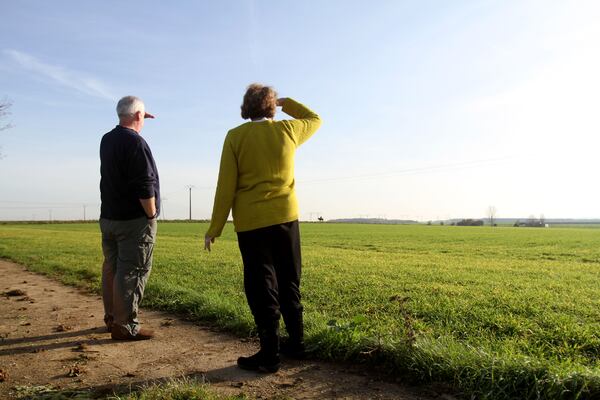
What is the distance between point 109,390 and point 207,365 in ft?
2.57

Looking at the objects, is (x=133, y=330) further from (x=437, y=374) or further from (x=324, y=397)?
(x=437, y=374)

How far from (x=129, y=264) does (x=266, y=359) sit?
183cm

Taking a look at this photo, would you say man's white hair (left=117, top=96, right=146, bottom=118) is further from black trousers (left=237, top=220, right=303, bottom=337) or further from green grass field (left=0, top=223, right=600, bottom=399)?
green grass field (left=0, top=223, right=600, bottom=399)

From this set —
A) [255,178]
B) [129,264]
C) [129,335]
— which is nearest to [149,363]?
[129,335]

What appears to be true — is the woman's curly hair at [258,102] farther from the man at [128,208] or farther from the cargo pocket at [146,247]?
the cargo pocket at [146,247]

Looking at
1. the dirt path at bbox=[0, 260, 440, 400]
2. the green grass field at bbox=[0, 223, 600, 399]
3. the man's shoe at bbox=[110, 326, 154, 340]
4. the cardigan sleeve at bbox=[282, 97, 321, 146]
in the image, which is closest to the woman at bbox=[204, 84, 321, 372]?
the cardigan sleeve at bbox=[282, 97, 321, 146]

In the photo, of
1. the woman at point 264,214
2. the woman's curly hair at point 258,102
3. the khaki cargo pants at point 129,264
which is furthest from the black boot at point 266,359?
the woman's curly hair at point 258,102

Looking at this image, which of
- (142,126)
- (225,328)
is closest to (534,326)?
(225,328)

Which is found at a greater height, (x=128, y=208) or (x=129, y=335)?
(x=128, y=208)

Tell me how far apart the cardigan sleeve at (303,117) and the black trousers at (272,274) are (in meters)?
0.81

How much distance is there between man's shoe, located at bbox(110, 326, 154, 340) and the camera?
422cm

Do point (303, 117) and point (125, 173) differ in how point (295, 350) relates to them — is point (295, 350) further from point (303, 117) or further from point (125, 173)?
point (125, 173)

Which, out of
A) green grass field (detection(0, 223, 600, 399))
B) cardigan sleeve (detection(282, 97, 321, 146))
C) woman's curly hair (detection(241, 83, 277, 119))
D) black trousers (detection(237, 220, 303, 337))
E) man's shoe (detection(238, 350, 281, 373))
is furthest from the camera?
cardigan sleeve (detection(282, 97, 321, 146))

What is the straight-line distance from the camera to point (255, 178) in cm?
353
